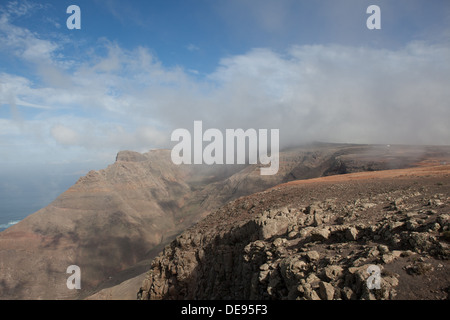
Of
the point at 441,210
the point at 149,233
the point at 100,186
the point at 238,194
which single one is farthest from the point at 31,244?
the point at 441,210

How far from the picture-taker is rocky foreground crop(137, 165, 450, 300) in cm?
619

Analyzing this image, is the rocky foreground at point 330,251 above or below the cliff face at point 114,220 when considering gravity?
above

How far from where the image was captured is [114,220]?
270 feet

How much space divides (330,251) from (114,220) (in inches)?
3446

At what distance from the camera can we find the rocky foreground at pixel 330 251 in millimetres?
6191

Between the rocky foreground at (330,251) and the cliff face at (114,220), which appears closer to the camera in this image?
the rocky foreground at (330,251)

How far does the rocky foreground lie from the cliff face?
37.6 meters

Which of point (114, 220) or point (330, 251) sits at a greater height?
point (330, 251)

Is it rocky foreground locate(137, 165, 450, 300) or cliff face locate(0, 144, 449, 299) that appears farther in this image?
cliff face locate(0, 144, 449, 299)

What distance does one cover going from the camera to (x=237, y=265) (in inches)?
522

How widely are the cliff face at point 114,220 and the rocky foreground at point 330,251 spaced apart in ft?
123

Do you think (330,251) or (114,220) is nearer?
(330,251)
